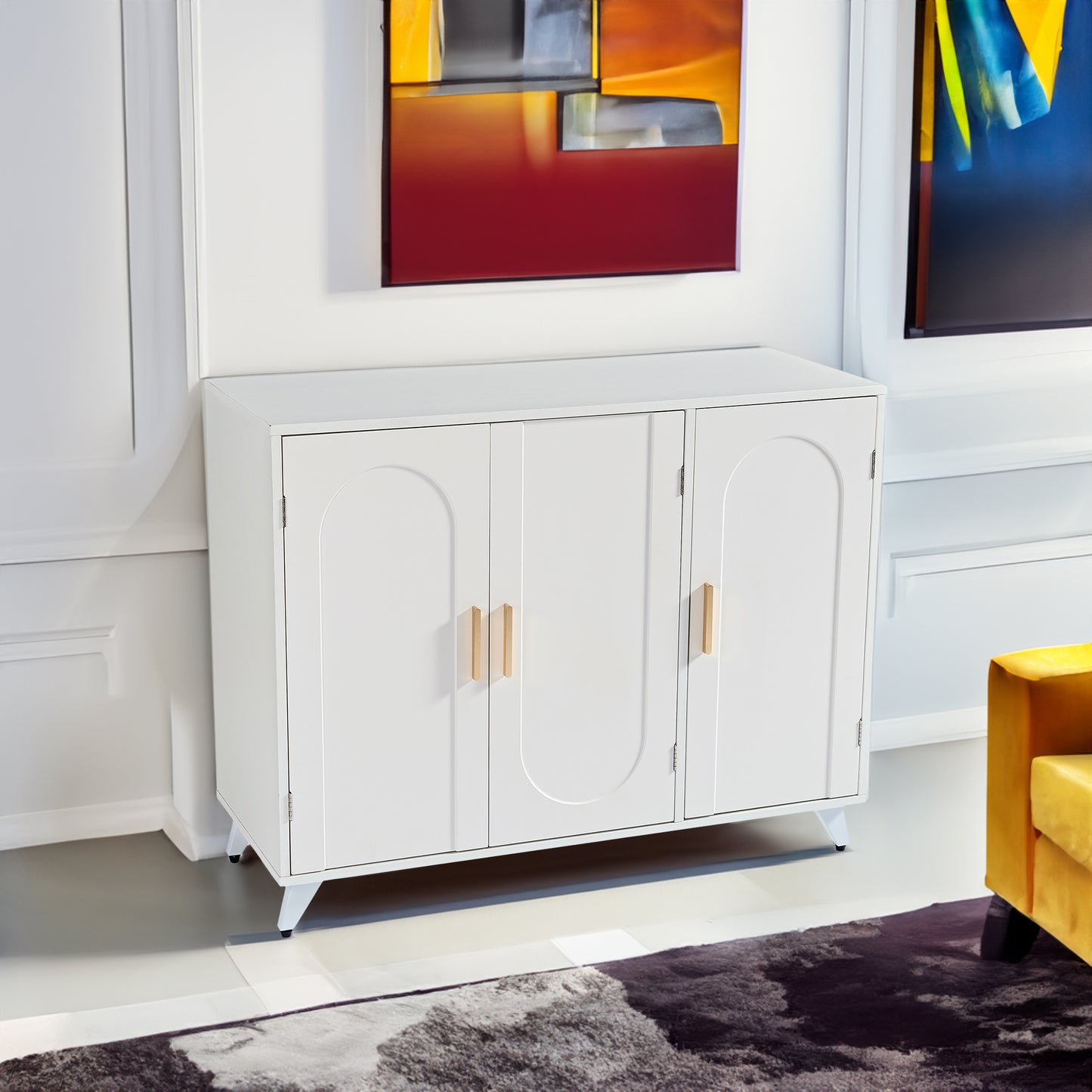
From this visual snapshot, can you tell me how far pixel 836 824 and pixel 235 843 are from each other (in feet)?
3.97

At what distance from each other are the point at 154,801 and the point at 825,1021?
145 centimetres

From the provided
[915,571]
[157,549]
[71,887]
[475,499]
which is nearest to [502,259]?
[475,499]

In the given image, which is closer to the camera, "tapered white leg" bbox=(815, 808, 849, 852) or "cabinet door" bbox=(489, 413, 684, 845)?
"cabinet door" bbox=(489, 413, 684, 845)

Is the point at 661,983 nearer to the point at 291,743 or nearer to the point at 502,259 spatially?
the point at 291,743

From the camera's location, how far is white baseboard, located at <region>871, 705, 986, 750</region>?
374cm

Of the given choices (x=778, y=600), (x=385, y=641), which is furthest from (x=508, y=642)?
(x=778, y=600)

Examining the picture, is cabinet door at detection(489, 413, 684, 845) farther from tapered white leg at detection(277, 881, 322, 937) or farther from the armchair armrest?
the armchair armrest

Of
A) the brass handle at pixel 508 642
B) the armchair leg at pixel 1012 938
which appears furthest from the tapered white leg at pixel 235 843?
the armchair leg at pixel 1012 938

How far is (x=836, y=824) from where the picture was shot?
10.6 feet

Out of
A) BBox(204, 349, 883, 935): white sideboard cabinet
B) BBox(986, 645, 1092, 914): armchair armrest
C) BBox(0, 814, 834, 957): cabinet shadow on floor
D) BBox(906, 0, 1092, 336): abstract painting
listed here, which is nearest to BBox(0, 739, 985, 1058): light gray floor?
BBox(0, 814, 834, 957): cabinet shadow on floor

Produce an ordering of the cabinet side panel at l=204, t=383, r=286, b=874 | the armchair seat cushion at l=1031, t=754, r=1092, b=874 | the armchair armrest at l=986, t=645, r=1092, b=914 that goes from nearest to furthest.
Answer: the armchair seat cushion at l=1031, t=754, r=1092, b=874 → the armchair armrest at l=986, t=645, r=1092, b=914 → the cabinet side panel at l=204, t=383, r=286, b=874

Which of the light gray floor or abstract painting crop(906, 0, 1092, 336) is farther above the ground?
abstract painting crop(906, 0, 1092, 336)

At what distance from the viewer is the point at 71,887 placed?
3023 millimetres

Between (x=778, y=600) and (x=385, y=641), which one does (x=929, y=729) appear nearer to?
(x=778, y=600)
